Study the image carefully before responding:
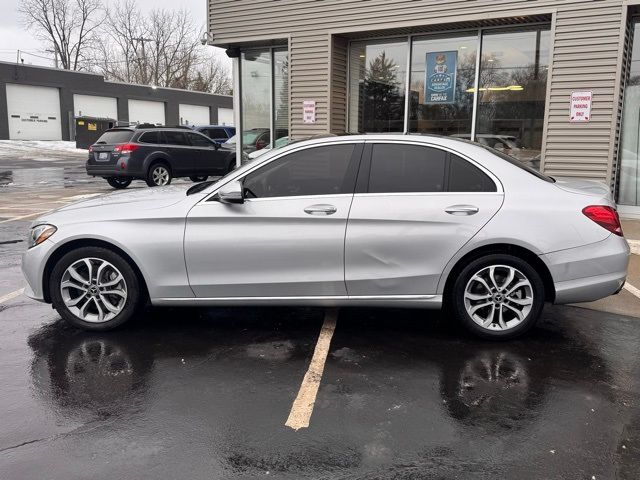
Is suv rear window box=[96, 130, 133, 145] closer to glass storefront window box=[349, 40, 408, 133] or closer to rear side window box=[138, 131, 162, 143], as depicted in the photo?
rear side window box=[138, 131, 162, 143]

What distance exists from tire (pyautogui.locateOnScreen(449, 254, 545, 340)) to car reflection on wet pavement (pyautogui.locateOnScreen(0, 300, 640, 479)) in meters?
0.16

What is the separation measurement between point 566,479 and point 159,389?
2.42m

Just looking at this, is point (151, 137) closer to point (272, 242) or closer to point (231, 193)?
point (231, 193)

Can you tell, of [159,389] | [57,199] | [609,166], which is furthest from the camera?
[57,199]

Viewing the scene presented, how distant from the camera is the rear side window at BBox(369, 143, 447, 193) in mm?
4520

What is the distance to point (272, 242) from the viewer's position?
14.6 ft

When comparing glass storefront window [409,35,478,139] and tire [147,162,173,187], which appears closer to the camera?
glass storefront window [409,35,478,139]

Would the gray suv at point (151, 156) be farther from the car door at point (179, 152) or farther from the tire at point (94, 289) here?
the tire at point (94, 289)

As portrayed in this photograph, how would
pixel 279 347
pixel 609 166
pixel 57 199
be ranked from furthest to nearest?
1. pixel 57 199
2. pixel 609 166
3. pixel 279 347

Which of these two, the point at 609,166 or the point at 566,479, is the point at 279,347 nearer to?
the point at 566,479

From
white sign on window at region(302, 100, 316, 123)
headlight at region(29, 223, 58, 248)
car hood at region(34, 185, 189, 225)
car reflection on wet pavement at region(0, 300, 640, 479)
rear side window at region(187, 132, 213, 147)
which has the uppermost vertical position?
white sign on window at region(302, 100, 316, 123)

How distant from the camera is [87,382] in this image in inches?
151

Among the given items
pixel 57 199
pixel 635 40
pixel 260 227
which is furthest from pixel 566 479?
pixel 57 199

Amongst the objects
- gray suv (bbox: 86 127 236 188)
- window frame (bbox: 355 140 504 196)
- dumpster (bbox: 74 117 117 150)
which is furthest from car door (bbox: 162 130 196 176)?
dumpster (bbox: 74 117 117 150)
